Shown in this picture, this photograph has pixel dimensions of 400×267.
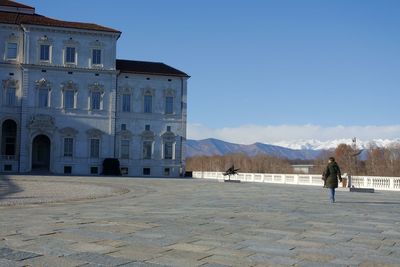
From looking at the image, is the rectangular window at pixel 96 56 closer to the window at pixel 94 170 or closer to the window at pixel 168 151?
the window at pixel 94 170

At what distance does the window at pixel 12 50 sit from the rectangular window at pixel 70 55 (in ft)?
17.5

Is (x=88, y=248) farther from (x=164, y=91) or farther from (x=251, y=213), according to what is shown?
(x=164, y=91)

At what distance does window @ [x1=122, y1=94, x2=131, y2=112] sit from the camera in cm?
5869

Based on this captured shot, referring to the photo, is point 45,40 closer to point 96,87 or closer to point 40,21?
point 40,21

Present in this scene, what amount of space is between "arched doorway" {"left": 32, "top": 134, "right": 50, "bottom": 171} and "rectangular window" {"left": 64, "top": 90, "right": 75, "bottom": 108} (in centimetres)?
442

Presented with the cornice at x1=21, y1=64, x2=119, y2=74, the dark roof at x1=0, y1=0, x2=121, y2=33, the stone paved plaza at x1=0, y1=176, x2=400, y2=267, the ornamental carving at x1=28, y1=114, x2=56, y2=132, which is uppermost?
the dark roof at x1=0, y1=0, x2=121, y2=33

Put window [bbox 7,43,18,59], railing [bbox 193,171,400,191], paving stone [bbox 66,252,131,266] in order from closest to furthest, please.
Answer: paving stone [bbox 66,252,131,266] < railing [bbox 193,171,400,191] < window [bbox 7,43,18,59]

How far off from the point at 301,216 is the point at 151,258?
6.99 meters

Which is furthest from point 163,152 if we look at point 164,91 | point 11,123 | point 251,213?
point 251,213

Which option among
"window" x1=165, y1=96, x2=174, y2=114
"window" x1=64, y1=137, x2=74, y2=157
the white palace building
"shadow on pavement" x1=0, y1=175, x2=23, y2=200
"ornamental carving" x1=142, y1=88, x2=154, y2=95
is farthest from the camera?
"window" x1=165, y1=96, x2=174, y2=114

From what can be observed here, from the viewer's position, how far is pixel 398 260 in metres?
7.29

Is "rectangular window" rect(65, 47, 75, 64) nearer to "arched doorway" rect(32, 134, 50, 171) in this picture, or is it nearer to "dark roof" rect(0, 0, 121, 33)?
"dark roof" rect(0, 0, 121, 33)

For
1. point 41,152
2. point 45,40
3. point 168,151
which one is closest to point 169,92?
point 168,151

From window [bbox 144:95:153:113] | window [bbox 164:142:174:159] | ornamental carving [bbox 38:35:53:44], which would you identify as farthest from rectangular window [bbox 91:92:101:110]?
window [bbox 164:142:174:159]
